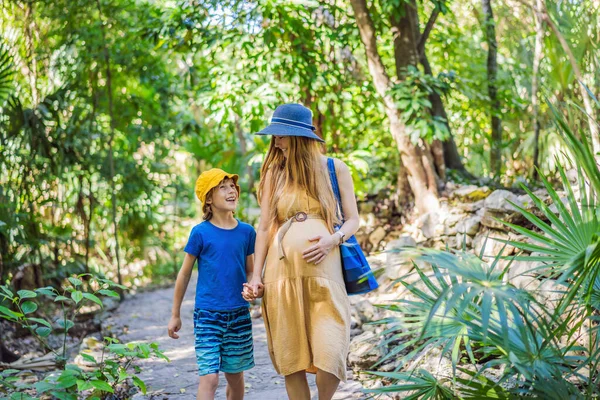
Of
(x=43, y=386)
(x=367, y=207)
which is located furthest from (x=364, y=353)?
(x=367, y=207)

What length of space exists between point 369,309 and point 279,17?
338 centimetres

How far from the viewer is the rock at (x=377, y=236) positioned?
819 centimetres

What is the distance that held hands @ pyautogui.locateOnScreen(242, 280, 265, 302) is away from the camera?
3059 millimetres

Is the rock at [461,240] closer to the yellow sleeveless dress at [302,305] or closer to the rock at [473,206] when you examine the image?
the rock at [473,206]

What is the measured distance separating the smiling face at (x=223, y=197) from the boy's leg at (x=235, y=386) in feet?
2.90

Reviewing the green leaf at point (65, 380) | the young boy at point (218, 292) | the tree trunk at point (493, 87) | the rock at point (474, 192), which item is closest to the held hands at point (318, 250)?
the young boy at point (218, 292)

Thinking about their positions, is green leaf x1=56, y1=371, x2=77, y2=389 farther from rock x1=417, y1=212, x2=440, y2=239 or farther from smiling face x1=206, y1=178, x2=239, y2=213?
rock x1=417, y1=212, x2=440, y2=239

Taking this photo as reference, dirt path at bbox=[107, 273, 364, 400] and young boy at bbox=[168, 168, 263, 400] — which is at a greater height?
young boy at bbox=[168, 168, 263, 400]

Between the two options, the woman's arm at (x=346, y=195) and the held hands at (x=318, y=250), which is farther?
the woman's arm at (x=346, y=195)

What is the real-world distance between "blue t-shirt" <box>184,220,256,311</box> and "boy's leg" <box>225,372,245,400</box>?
378 millimetres

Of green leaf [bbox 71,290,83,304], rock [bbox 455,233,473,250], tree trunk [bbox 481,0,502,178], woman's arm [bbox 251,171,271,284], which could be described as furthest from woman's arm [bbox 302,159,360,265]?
tree trunk [bbox 481,0,502,178]

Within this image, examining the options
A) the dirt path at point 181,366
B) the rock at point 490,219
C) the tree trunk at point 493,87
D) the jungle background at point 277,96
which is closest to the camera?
the dirt path at point 181,366

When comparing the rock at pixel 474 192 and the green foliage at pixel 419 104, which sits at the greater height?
the green foliage at pixel 419 104

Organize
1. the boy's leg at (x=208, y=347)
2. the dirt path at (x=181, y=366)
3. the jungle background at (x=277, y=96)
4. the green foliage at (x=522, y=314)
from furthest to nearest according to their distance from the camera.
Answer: the jungle background at (x=277, y=96) → the dirt path at (x=181, y=366) → the boy's leg at (x=208, y=347) → the green foliage at (x=522, y=314)
